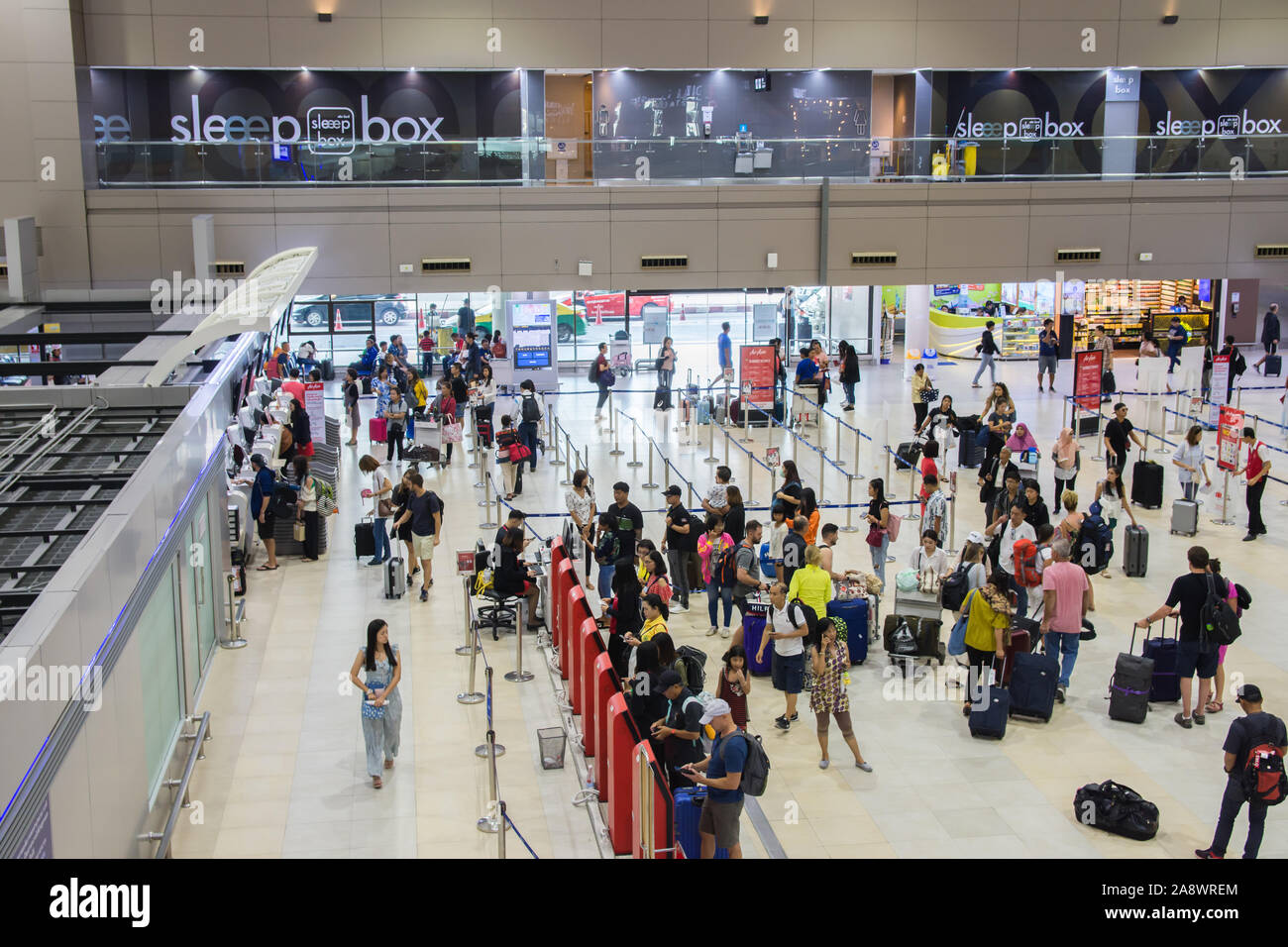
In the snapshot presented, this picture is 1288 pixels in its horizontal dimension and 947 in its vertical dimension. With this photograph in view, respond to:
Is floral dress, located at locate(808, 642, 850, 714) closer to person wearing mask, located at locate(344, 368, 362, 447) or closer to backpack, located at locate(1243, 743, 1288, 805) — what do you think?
backpack, located at locate(1243, 743, 1288, 805)

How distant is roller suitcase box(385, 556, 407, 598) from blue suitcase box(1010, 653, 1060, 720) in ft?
24.0

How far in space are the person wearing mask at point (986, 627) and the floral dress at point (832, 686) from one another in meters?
1.46

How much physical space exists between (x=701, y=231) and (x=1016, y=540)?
16.0 meters

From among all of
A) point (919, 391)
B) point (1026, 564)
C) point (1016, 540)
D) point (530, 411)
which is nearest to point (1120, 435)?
point (919, 391)

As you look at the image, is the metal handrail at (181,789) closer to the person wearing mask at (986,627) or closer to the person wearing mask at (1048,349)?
the person wearing mask at (986,627)

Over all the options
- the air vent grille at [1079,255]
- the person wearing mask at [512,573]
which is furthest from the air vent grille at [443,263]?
the person wearing mask at [512,573]

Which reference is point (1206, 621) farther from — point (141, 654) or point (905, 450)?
point (905, 450)

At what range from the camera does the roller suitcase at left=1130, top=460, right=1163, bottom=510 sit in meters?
18.5

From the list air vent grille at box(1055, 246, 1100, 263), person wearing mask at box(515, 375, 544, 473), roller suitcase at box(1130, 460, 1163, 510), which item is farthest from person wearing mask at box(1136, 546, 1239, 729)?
air vent grille at box(1055, 246, 1100, 263)

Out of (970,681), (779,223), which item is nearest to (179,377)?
(970,681)

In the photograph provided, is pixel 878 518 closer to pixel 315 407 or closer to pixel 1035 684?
pixel 1035 684

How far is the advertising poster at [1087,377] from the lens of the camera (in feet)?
71.0

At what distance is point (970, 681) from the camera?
11.4m
